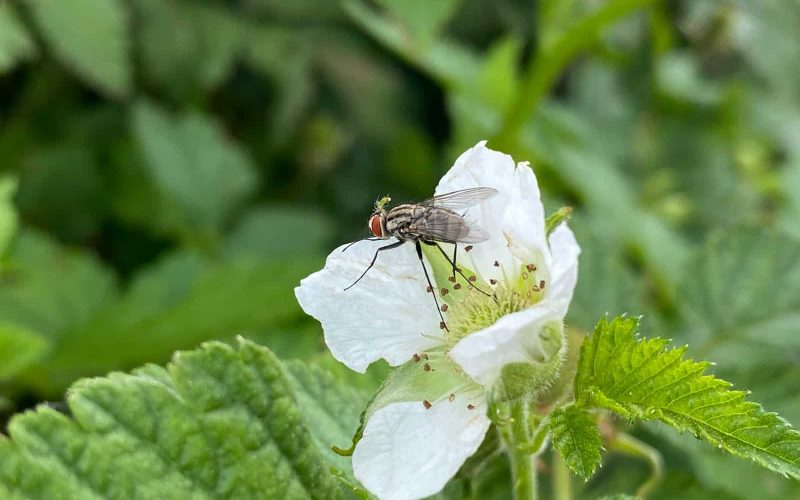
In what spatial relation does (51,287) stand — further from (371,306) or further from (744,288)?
(744,288)

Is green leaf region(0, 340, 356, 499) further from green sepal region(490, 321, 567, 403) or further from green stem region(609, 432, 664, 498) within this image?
green stem region(609, 432, 664, 498)

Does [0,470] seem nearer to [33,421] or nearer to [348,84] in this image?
[33,421]

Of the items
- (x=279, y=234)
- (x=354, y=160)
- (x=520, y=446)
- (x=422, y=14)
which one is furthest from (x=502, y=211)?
(x=354, y=160)

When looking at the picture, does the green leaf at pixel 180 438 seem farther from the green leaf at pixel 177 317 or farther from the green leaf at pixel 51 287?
the green leaf at pixel 51 287

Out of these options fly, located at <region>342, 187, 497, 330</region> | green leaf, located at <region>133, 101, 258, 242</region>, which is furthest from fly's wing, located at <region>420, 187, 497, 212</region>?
green leaf, located at <region>133, 101, 258, 242</region>

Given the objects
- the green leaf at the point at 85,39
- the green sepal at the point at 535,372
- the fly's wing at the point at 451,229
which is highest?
the green leaf at the point at 85,39

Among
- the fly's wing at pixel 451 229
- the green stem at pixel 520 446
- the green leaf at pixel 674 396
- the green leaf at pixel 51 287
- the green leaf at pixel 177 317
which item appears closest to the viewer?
the green leaf at pixel 674 396

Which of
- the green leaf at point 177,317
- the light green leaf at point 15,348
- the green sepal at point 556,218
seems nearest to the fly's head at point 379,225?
the green sepal at point 556,218
